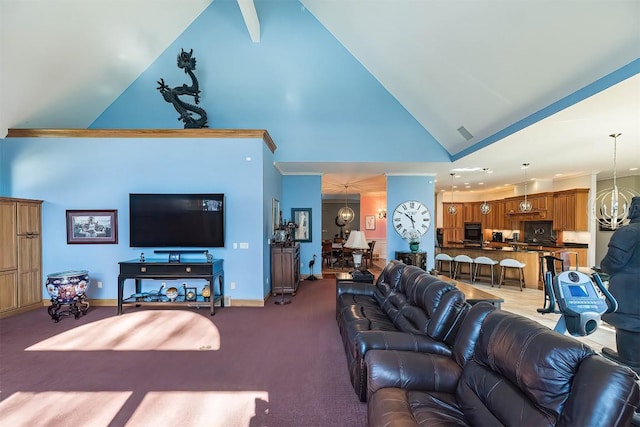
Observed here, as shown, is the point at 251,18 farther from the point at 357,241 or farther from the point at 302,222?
the point at 302,222

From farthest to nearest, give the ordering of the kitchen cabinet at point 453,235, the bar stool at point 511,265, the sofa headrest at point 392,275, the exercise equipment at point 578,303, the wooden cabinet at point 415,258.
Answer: the kitchen cabinet at point 453,235
the wooden cabinet at point 415,258
the bar stool at point 511,265
the sofa headrest at point 392,275
the exercise equipment at point 578,303

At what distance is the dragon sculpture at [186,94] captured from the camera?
4883mm

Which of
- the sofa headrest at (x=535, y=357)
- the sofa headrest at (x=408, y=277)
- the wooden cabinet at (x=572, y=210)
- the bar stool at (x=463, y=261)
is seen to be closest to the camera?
the sofa headrest at (x=535, y=357)

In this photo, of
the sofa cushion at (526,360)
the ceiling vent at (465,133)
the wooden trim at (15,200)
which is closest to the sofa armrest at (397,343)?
the sofa cushion at (526,360)

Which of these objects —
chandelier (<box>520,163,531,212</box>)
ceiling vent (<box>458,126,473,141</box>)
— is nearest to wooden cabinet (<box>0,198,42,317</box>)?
ceiling vent (<box>458,126,473,141</box>)

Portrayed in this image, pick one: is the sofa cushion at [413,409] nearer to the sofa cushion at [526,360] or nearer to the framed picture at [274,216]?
the sofa cushion at [526,360]

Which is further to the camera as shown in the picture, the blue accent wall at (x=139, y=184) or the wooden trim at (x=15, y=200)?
the blue accent wall at (x=139, y=184)

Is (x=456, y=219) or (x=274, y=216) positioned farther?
(x=456, y=219)

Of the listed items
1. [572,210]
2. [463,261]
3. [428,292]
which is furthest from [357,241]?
[572,210]

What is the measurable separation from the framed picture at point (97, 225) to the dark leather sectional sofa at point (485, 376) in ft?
15.2

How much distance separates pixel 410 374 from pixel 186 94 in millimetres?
5655

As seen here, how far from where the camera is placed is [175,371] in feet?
8.99

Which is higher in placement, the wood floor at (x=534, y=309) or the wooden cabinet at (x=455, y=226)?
the wooden cabinet at (x=455, y=226)

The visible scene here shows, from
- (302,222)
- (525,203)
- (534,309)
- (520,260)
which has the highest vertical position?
(525,203)
